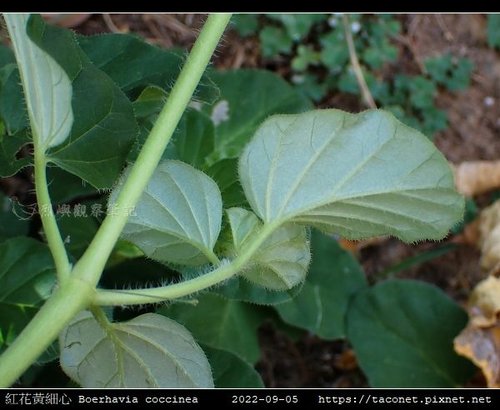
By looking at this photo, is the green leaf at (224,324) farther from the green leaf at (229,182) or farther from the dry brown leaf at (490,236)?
the dry brown leaf at (490,236)

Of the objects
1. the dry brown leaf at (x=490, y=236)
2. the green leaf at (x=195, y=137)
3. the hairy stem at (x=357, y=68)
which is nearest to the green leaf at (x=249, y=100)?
the green leaf at (x=195, y=137)

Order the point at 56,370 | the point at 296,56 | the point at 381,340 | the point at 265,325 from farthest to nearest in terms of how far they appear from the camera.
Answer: the point at 296,56
the point at 265,325
the point at 381,340
the point at 56,370

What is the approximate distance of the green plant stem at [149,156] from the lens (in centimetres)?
52

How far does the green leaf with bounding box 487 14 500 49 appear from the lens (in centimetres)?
142

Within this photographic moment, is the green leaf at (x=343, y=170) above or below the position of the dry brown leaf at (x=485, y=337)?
above

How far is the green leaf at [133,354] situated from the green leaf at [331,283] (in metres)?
0.50

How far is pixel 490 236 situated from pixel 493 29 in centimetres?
50

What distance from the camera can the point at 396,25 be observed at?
142cm

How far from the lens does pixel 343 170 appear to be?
0.57 m

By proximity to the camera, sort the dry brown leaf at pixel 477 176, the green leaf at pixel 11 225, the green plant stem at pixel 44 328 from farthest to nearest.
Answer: the dry brown leaf at pixel 477 176 → the green leaf at pixel 11 225 → the green plant stem at pixel 44 328
